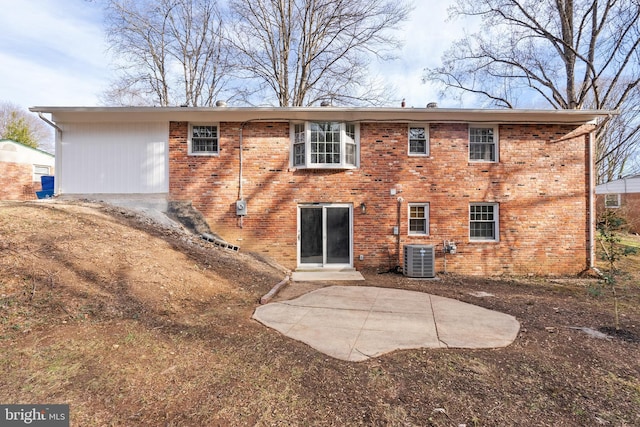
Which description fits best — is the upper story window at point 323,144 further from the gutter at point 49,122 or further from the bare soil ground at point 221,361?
the gutter at point 49,122

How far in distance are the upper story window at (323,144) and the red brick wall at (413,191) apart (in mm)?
252

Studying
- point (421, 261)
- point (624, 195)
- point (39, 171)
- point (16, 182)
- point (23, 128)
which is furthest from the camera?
point (23, 128)

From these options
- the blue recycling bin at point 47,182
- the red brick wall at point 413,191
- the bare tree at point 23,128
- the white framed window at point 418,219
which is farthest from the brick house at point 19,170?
the white framed window at point 418,219

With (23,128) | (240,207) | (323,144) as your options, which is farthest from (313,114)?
(23,128)

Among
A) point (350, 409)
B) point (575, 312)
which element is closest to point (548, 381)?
point (350, 409)

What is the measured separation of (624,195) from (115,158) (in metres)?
27.9

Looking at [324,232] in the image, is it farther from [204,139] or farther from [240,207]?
[204,139]

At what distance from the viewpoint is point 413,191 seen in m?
8.94

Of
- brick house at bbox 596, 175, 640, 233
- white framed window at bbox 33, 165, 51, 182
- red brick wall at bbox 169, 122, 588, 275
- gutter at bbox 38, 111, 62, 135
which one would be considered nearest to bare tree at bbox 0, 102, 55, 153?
white framed window at bbox 33, 165, 51, 182

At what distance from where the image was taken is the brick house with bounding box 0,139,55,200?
1536 cm

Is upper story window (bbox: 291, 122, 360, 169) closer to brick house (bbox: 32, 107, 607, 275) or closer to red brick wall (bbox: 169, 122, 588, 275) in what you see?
brick house (bbox: 32, 107, 607, 275)

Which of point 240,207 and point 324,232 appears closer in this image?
point 240,207

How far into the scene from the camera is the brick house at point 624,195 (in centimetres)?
1789

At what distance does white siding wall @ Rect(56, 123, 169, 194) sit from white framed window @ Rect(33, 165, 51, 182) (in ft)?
37.2
